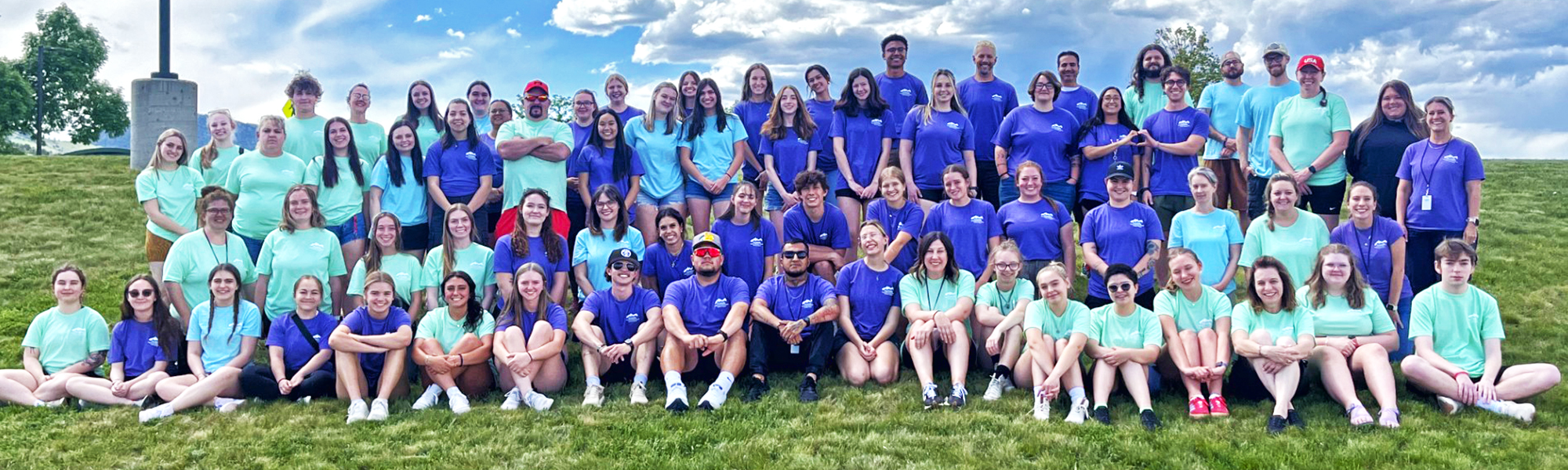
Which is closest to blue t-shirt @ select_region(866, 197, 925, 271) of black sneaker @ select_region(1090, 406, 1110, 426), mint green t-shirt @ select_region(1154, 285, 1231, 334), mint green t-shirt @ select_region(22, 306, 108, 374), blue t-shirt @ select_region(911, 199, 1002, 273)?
blue t-shirt @ select_region(911, 199, 1002, 273)

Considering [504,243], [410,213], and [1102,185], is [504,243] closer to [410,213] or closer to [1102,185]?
[410,213]

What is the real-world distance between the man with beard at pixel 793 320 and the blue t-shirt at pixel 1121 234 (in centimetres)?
203

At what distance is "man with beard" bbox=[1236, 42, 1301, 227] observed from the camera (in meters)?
9.01

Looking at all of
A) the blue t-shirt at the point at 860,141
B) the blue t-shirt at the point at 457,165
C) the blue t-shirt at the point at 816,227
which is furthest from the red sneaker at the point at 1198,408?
the blue t-shirt at the point at 457,165

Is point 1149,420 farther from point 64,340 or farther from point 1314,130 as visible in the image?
point 64,340

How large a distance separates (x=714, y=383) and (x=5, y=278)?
10147 millimetres

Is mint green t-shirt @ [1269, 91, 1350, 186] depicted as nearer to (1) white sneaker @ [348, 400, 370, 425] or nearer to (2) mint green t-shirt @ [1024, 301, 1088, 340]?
(2) mint green t-shirt @ [1024, 301, 1088, 340]

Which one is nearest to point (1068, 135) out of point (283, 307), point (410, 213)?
point (410, 213)

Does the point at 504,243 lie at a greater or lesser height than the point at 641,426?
greater

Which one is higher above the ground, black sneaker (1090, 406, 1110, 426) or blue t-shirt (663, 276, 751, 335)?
blue t-shirt (663, 276, 751, 335)

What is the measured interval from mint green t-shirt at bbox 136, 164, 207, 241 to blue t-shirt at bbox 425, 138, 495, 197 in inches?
76.4

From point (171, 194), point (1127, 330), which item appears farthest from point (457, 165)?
point (1127, 330)

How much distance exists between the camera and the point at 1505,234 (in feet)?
46.5

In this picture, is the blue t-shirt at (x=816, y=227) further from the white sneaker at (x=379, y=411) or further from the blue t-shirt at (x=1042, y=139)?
the white sneaker at (x=379, y=411)
